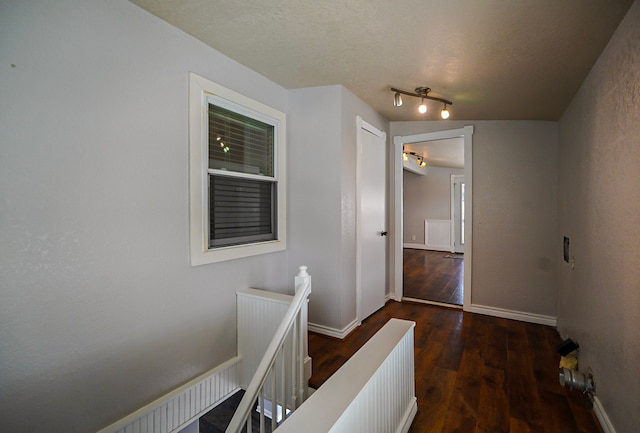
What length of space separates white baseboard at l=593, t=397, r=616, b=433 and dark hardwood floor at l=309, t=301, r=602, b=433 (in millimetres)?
45

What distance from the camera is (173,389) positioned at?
192cm

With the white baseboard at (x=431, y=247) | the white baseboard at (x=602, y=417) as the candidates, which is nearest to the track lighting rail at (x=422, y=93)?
the white baseboard at (x=602, y=417)

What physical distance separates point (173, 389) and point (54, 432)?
1.97 feet

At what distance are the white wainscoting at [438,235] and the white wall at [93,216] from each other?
25.5 feet

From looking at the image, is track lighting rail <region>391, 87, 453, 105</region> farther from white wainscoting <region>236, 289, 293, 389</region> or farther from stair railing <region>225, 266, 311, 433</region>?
white wainscoting <region>236, 289, 293, 389</region>

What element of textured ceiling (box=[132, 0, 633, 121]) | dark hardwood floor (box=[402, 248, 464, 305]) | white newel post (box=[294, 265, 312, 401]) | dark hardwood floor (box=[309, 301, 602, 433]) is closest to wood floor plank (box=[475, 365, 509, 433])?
dark hardwood floor (box=[309, 301, 602, 433])

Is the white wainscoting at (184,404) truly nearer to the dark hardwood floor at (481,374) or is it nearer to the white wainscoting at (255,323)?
the white wainscoting at (255,323)

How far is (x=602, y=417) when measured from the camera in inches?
67.7

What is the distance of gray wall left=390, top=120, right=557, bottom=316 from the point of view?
3270mm

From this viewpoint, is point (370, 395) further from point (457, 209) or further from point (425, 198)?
point (425, 198)

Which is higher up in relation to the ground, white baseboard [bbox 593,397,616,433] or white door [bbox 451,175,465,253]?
white door [bbox 451,175,465,253]

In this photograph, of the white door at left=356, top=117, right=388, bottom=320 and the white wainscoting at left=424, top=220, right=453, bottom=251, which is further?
the white wainscoting at left=424, top=220, right=453, bottom=251

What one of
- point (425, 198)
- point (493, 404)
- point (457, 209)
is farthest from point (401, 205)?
point (425, 198)

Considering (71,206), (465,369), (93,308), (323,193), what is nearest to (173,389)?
(93,308)
